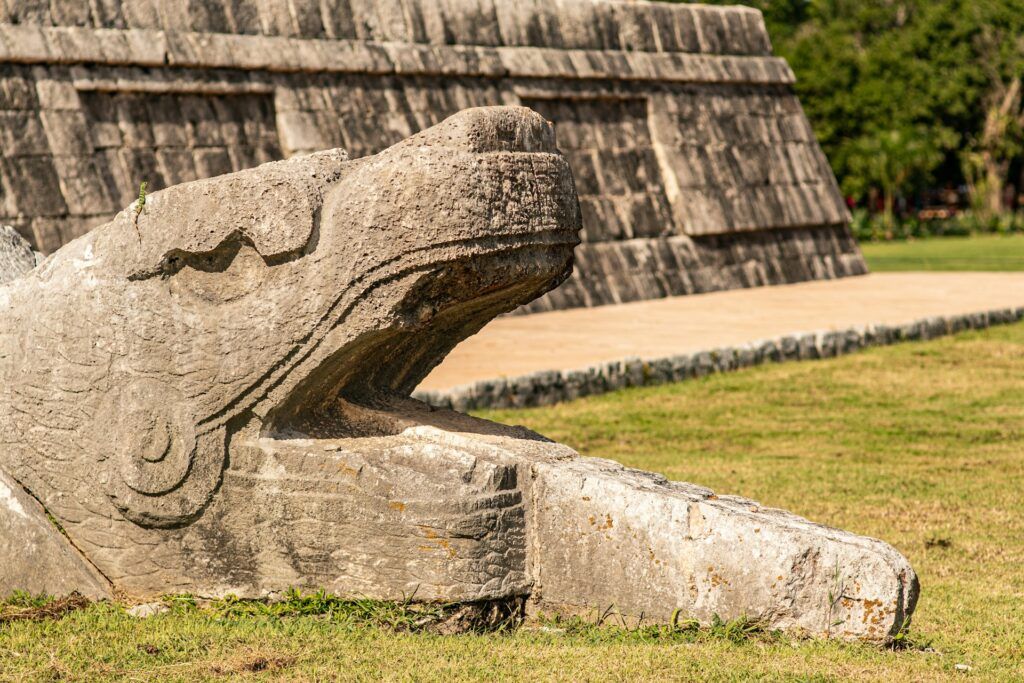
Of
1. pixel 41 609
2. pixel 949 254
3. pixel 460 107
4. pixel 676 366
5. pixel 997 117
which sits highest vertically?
pixel 997 117

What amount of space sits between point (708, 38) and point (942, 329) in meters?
6.10

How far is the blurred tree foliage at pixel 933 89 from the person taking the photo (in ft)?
124

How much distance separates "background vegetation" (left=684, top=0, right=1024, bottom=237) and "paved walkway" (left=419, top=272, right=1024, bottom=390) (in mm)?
19253

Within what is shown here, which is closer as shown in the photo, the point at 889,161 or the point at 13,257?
the point at 13,257

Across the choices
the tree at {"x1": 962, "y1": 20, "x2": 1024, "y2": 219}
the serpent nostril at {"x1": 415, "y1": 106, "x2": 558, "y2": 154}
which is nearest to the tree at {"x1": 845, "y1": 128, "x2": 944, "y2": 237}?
the tree at {"x1": 962, "y1": 20, "x2": 1024, "y2": 219}

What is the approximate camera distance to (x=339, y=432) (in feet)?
14.7

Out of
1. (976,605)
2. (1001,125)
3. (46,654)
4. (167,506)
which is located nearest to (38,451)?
(167,506)

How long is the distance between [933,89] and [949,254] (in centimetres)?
1392

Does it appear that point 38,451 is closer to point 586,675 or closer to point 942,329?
point 586,675

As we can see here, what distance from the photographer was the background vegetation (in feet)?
122

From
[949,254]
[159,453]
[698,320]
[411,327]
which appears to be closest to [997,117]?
[949,254]

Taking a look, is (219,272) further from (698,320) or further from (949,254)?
(949,254)

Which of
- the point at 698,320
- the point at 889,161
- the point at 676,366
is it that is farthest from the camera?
the point at 889,161

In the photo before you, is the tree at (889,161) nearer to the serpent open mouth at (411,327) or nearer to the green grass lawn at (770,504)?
the green grass lawn at (770,504)
